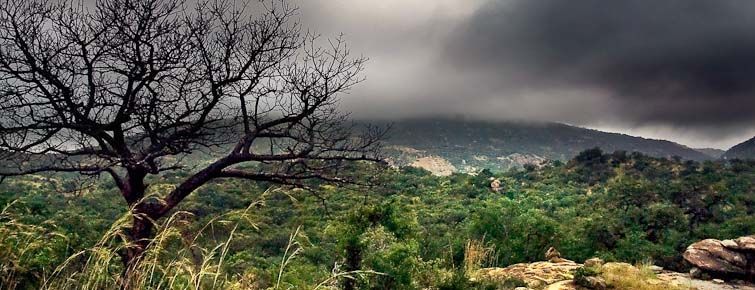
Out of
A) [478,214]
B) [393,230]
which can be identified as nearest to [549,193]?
[478,214]

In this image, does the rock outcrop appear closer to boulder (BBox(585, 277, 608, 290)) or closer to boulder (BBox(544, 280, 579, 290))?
boulder (BBox(585, 277, 608, 290))

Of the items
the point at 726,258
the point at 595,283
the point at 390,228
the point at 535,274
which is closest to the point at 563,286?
the point at 595,283

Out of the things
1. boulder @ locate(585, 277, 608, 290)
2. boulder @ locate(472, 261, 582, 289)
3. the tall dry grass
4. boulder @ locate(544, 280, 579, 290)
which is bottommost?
boulder @ locate(472, 261, 582, 289)

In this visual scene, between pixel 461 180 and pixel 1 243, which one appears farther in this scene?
pixel 461 180

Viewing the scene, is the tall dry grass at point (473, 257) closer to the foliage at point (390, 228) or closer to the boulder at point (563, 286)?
the foliage at point (390, 228)

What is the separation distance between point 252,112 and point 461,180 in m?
54.5

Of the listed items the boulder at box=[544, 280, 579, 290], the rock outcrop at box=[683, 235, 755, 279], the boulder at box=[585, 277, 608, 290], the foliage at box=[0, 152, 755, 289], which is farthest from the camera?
the rock outcrop at box=[683, 235, 755, 279]

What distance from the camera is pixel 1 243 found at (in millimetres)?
2654

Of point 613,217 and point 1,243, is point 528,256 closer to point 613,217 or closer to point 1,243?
point 613,217

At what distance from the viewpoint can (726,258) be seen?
1212cm

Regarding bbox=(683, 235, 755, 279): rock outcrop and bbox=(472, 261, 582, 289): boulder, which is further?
bbox=(683, 235, 755, 279): rock outcrop

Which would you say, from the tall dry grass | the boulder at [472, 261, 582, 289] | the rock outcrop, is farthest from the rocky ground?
the rock outcrop

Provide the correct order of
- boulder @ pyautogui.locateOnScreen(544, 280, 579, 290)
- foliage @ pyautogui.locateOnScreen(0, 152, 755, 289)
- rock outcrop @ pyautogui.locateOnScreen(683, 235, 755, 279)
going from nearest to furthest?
foliage @ pyautogui.locateOnScreen(0, 152, 755, 289), boulder @ pyautogui.locateOnScreen(544, 280, 579, 290), rock outcrop @ pyautogui.locateOnScreen(683, 235, 755, 279)

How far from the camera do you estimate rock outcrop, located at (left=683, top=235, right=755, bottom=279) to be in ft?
39.1
